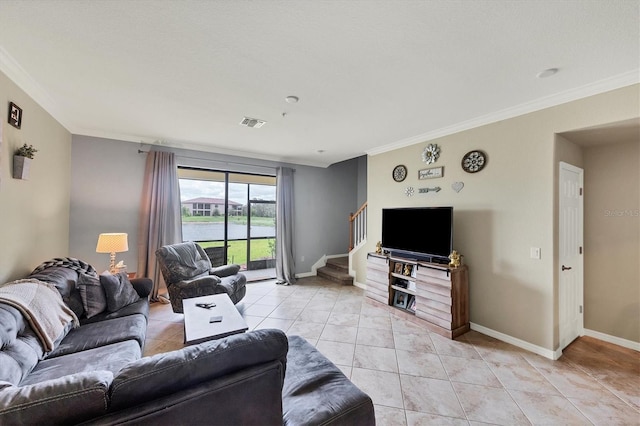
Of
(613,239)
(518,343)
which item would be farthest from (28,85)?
(613,239)

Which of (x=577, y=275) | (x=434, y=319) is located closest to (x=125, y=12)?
(x=434, y=319)

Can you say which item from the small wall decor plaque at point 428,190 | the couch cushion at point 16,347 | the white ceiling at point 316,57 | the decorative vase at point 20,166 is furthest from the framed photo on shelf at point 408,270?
the decorative vase at point 20,166

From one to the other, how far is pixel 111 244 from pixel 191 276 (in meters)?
1.06

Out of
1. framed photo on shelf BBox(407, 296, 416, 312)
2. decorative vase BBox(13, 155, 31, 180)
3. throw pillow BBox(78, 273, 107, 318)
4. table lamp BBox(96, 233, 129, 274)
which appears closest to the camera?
decorative vase BBox(13, 155, 31, 180)

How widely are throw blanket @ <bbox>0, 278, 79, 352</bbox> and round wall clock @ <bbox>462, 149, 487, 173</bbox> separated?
435cm

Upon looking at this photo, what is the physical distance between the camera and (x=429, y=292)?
3.21 metres

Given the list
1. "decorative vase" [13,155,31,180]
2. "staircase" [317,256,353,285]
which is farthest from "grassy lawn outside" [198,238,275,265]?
"decorative vase" [13,155,31,180]

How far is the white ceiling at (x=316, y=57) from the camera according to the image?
151cm

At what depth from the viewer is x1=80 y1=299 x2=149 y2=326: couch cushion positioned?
93.4 inches

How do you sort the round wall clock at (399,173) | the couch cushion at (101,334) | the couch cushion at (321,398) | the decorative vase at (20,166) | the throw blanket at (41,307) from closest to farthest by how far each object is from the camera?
1. the couch cushion at (321,398)
2. the throw blanket at (41,307)
3. the couch cushion at (101,334)
4. the decorative vase at (20,166)
5. the round wall clock at (399,173)

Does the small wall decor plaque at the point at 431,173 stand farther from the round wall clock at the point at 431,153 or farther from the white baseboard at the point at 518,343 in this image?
the white baseboard at the point at 518,343

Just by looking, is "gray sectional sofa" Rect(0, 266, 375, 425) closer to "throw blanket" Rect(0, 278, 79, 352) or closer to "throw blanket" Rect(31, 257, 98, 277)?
"throw blanket" Rect(0, 278, 79, 352)

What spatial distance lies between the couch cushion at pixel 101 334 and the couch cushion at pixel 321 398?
4.84 ft

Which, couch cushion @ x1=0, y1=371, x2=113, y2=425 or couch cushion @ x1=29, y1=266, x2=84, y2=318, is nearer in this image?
couch cushion @ x1=0, y1=371, x2=113, y2=425
